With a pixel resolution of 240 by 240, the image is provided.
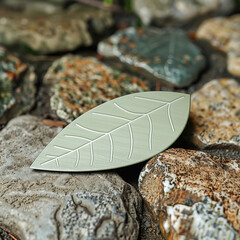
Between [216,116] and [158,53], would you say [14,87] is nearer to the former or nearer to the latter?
[158,53]

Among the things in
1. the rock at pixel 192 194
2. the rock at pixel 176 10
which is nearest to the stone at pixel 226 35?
the rock at pixel 176 10

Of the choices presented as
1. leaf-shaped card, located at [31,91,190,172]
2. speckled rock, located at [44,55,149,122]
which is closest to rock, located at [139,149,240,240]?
leaf-shaped card, located at [31,91,190,172]

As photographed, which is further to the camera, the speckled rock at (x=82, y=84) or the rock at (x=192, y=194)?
the speckled rock at (x=82, y=84)

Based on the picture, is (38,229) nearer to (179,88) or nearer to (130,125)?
(130,125)

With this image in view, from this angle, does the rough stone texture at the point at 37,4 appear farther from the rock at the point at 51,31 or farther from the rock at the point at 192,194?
the rock at the point at 192,194

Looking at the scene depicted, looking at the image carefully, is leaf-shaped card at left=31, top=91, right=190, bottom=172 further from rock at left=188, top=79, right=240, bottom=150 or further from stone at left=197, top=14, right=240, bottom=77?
stone at left=197, top=14, right=240, bottom=77

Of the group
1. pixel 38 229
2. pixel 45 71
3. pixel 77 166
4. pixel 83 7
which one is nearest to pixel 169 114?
pixel 77 166

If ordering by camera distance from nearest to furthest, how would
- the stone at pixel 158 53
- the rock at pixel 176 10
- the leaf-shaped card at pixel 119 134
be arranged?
1. the leaf-shaped card at pixel 119 134
2. the stone at pixel 158 53
3. the rock at pixel 176 10
